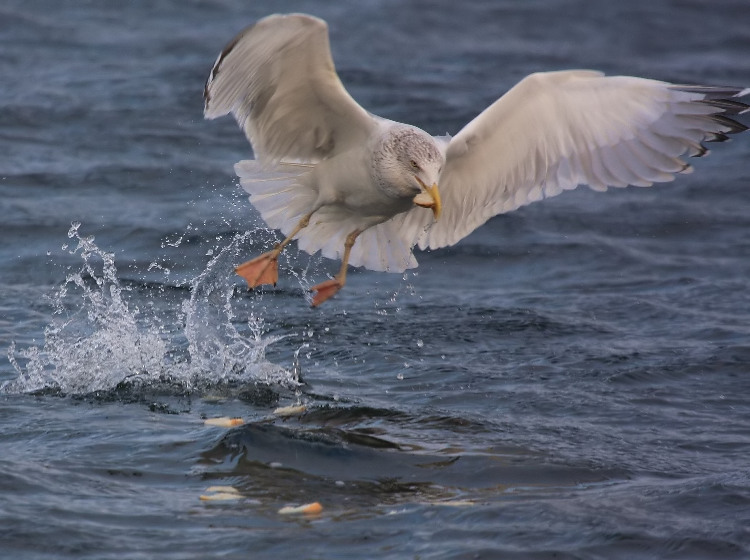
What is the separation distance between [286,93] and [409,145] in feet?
2.36

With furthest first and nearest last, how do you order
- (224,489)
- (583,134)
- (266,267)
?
(266,267) → (583,134) → (224,489)

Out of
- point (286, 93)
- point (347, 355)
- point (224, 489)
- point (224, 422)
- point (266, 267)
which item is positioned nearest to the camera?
point (224, 489)

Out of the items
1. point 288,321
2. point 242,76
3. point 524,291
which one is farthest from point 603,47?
point 242,76

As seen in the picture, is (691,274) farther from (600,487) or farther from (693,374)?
(600,487)

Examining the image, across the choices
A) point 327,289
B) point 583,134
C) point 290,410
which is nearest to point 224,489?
point 290,410

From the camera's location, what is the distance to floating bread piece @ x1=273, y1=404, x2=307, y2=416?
18.9 feet

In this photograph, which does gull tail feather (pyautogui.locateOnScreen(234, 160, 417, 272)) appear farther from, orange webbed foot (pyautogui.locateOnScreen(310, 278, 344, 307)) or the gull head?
the gull head

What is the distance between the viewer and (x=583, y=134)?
6.25 m

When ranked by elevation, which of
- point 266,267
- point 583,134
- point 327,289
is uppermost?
point 583,134

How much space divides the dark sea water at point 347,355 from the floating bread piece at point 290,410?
42mm

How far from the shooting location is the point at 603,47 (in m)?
14.7

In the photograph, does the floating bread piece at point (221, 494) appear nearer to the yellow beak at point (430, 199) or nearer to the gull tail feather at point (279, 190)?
the yellow beak at point (430, 199)

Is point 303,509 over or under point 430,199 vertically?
under

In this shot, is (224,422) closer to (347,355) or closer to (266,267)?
(266,267)
